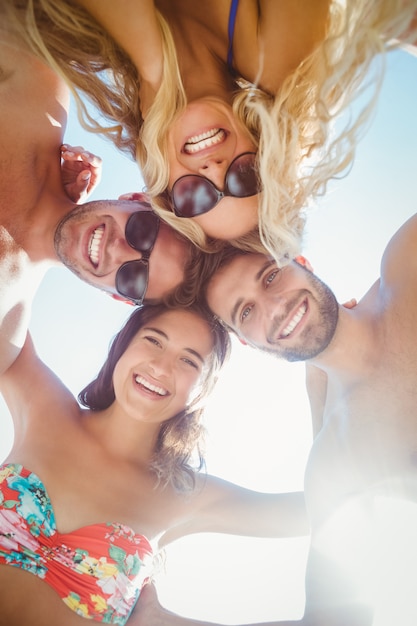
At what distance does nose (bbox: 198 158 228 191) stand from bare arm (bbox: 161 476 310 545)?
2.20 m

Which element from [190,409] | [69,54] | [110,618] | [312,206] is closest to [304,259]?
[312,206]

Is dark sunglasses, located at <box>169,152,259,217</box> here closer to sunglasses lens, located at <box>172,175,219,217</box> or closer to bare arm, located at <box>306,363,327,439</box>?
sunglasses lens, located at <box>172,175,219,217</box>

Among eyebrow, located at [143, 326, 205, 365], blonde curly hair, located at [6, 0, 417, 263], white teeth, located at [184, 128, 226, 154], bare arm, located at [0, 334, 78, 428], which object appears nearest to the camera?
blonde curly hair, located at [6, 0, 417, 263]

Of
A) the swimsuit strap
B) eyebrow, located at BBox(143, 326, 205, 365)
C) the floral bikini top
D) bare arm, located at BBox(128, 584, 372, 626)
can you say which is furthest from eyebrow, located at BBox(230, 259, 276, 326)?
bare arm, located at BBox(128, 584, 372, 626)

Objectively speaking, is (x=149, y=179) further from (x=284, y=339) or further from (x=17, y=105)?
(x=284, y=339)

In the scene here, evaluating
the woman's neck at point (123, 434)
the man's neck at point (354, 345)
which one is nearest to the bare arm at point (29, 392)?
the woman's neck at point (123, 434)

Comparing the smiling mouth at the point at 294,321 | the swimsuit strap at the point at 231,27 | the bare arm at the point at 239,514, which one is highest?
the swimsuit strap at the point at 231,27

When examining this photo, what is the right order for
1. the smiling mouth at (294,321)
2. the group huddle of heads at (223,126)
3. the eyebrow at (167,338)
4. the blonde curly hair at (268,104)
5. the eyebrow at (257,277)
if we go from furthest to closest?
1. the eyebrow at (167,338)
2. the eyebrow at (257,277)
3. the smiling mouth at (294,321)
4. the group huddle of heads at (223,126)
5. the blonde curly hair at (268,104)

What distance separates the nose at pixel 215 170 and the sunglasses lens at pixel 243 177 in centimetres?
4

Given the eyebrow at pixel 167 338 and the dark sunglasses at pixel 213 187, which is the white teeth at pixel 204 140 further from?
the eyebrow at pixel 167 338

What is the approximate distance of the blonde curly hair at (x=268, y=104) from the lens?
230 centimetres

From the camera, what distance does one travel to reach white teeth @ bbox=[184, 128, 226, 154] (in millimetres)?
2561

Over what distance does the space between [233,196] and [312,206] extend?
0.60 metres

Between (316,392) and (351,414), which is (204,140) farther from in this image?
(316,392)
